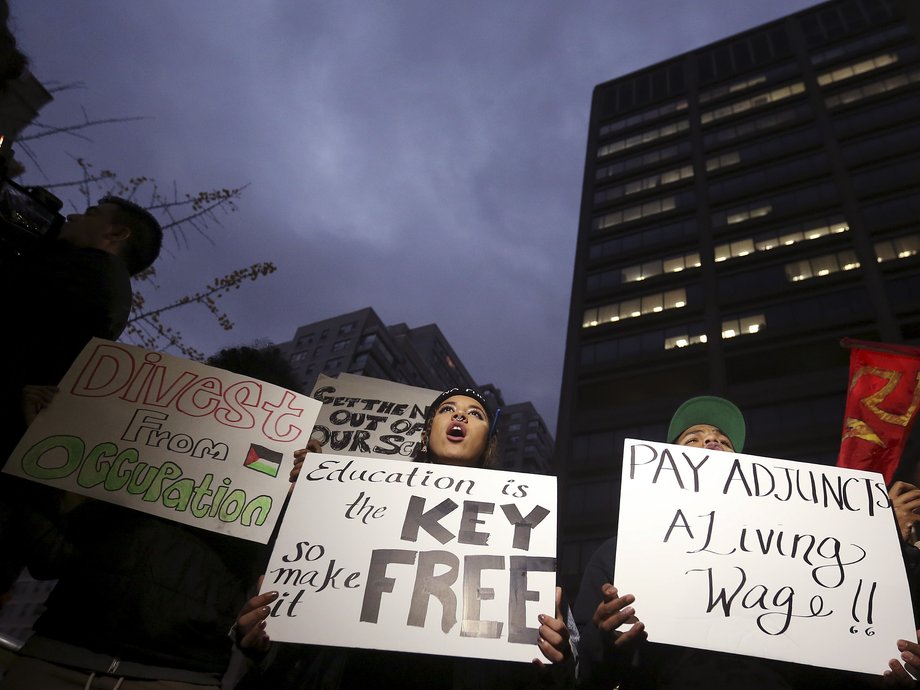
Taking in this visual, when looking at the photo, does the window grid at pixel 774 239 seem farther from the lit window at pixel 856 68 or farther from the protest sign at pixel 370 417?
the protest sign at pixel 370 417

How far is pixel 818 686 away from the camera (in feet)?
7.76

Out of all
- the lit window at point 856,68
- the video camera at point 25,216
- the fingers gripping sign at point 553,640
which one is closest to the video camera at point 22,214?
the video camera at point 25,216

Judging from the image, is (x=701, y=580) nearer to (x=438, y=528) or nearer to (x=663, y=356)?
(x=438, y=528)

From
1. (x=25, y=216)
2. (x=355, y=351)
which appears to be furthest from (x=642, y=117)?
(x=25, y=216)

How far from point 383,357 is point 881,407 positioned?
64898 millimetres

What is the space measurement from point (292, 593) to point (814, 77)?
52768 millimetres

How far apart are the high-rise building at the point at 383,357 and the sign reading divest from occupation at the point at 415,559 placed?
52.6 m

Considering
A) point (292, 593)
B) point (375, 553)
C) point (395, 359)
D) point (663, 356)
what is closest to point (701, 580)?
point (375, 553)

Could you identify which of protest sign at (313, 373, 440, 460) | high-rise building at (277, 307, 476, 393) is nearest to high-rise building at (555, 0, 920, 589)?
protest sign at (313, 373, 440, 460)

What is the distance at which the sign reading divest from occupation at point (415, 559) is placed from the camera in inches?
83.0

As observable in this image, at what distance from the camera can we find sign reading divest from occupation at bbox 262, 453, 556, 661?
2.11 m

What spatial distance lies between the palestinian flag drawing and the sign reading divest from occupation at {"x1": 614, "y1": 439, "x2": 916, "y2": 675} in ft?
5.37

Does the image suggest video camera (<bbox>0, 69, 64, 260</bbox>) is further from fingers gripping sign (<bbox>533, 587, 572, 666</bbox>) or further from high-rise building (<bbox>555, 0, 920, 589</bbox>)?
high-rise building (<bbox>555, 0, 920, 589</bbox>)

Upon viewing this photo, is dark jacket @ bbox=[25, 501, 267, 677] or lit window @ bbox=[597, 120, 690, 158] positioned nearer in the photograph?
dark jacket @ bbox=[25, 501, 267, 677]
